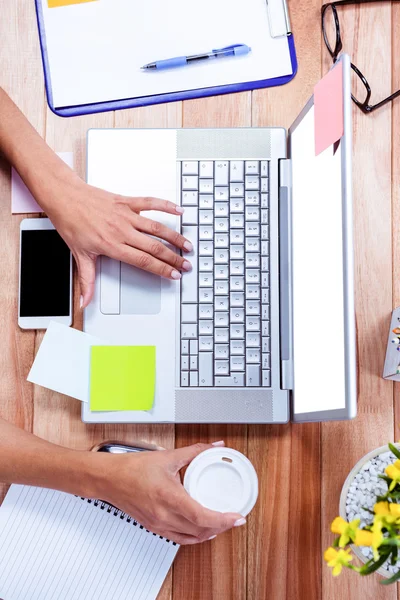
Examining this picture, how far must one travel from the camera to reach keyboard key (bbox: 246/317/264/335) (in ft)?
2.56

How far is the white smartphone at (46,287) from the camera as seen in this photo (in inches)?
33.2

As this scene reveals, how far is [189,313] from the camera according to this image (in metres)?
0.79

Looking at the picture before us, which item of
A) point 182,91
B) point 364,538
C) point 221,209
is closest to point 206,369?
point 221,209

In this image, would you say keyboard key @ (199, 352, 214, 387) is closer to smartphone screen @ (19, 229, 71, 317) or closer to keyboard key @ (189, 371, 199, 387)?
keyboard key @ (189, 371, 199, 387)

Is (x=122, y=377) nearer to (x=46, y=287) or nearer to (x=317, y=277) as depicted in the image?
(x=46, y=287)

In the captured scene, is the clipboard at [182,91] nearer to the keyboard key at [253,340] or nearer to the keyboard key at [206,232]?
the keyboard key at [206,232]

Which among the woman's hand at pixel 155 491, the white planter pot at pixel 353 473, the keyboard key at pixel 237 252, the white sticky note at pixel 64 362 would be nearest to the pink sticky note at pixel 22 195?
the white sticky note at pixel 64 362

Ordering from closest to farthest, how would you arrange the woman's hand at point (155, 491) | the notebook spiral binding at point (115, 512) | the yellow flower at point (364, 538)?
the yellow flower at point (364, 538), the woman's hand at point (155, 491), the notebook spiral binding at point (115, 512)

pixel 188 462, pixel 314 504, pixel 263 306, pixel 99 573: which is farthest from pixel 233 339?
pixel 99 573

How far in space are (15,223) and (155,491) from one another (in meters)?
0.47

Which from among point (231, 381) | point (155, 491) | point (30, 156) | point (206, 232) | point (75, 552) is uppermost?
point (30, 156)

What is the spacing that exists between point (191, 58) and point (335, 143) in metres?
0.37

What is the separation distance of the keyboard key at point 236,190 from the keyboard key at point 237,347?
215 mm

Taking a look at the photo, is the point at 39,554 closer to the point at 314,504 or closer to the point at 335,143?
the point at 314,504
